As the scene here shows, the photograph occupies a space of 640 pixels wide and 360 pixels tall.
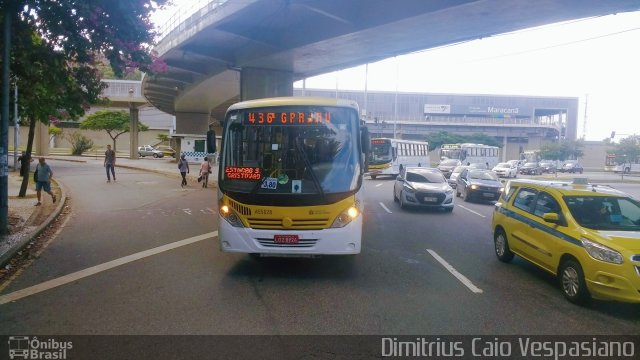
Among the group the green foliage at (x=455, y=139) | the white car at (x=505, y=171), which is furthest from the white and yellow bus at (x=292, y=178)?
the green foliage at (x=455, y=139)

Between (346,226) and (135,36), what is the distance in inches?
275

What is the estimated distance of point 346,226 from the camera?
25.6ft

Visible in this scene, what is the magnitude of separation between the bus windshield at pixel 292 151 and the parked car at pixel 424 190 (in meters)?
9.20

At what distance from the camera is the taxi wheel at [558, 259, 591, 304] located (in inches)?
260

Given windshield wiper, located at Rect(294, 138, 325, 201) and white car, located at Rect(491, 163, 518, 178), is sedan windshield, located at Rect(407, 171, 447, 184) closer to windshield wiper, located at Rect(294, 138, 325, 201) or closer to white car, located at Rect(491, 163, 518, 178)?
windshield wiper, located at Rect(294, 138, 325, 201)

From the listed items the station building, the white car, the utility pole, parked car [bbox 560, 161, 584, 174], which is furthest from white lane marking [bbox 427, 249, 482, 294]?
the station building

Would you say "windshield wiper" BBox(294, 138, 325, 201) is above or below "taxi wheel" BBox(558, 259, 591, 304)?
above

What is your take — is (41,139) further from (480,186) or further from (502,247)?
(502,247)

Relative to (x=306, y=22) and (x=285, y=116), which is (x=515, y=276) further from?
(x=306, y=22)

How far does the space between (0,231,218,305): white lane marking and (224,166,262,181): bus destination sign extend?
2679mm

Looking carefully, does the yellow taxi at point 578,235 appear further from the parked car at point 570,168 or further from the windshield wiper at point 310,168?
the parked car at point 570,168

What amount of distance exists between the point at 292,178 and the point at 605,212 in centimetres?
484
